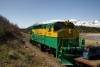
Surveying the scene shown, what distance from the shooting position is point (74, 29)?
43.1 ft

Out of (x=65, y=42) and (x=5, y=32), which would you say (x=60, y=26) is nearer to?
(x=65, y=42)

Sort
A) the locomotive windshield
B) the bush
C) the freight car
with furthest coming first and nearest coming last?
the bush, the locomotive windshield, the freight car

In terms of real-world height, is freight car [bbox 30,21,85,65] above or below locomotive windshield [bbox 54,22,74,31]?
below

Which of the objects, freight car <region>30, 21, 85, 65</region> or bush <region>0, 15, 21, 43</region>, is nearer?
freight car <region>30, 21, 85, 65</region>

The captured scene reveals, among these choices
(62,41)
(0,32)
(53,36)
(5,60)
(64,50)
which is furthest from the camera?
(0,32)

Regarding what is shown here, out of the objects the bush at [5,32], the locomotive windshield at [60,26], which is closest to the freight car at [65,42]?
the locomotive windshield at [60,26]

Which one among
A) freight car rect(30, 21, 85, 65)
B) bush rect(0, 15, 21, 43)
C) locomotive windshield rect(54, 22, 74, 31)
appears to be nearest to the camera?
freight car rect(30, 21, 85, 65)

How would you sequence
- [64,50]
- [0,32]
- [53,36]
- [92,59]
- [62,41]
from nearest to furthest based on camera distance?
1. [92,59]
2. [64,50]
3. [62,41]
4. [53,36]
5. [0,32]

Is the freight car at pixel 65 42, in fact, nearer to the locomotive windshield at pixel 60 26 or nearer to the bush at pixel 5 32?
the locomotive windshield at pixel 60 26

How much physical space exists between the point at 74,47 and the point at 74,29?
203cm

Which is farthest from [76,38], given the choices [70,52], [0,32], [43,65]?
[0,32]

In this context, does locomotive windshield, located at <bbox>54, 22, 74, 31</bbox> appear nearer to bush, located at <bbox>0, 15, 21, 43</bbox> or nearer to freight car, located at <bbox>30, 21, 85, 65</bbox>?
freight car, located at <bbox>30, 21, 85, 65</bbox>

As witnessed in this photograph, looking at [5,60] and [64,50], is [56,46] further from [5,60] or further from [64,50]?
[5,60]

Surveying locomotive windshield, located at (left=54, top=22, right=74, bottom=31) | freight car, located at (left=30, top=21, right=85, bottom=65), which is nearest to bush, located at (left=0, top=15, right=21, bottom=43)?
freight car, located at (left=30, top=21, right=85, bottom=65)
